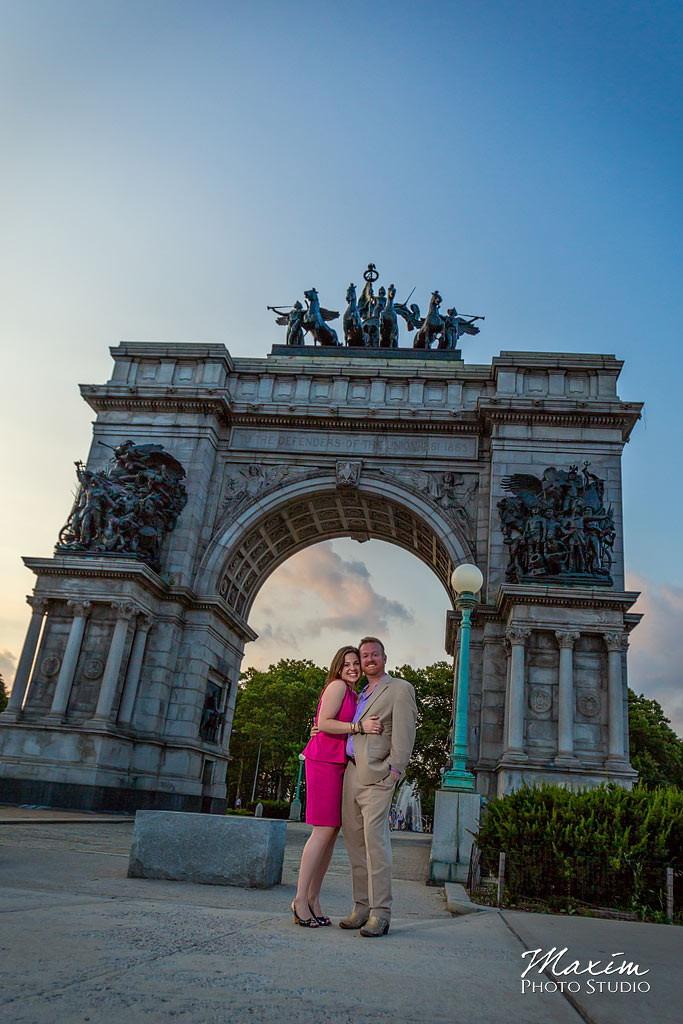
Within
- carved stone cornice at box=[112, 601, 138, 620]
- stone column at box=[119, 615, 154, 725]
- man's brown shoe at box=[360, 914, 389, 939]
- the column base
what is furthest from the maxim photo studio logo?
stone column at box=[119, 615, 154, 725]

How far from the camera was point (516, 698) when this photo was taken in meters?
20.5

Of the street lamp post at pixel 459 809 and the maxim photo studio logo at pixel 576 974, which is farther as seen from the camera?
the street lamp post at pixel 459 809

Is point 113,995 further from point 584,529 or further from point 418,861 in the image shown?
point 584,529

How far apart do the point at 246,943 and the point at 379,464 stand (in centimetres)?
2304

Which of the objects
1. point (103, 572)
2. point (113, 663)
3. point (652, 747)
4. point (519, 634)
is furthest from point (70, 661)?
point (652, 747)

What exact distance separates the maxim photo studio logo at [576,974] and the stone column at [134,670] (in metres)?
20.4

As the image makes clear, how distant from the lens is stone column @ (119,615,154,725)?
2298 cm

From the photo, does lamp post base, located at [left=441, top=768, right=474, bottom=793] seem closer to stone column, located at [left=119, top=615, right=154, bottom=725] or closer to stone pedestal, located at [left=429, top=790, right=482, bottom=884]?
stone pedestal, located at [left=429, top=790, right=482, bottom=884]

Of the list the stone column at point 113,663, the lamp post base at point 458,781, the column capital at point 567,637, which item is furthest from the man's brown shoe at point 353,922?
the stone column at point 113,663

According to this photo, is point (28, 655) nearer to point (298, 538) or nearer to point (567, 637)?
point (298, 538)

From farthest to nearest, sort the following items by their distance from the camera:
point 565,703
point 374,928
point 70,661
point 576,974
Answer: point 70,661
point 565,703
point 374,928
point 576,974

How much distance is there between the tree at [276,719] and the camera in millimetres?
54000

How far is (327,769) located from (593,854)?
4443mm

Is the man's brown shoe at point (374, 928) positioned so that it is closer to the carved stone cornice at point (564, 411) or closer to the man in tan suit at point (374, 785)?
the man in tan suit at point (374, 785)
